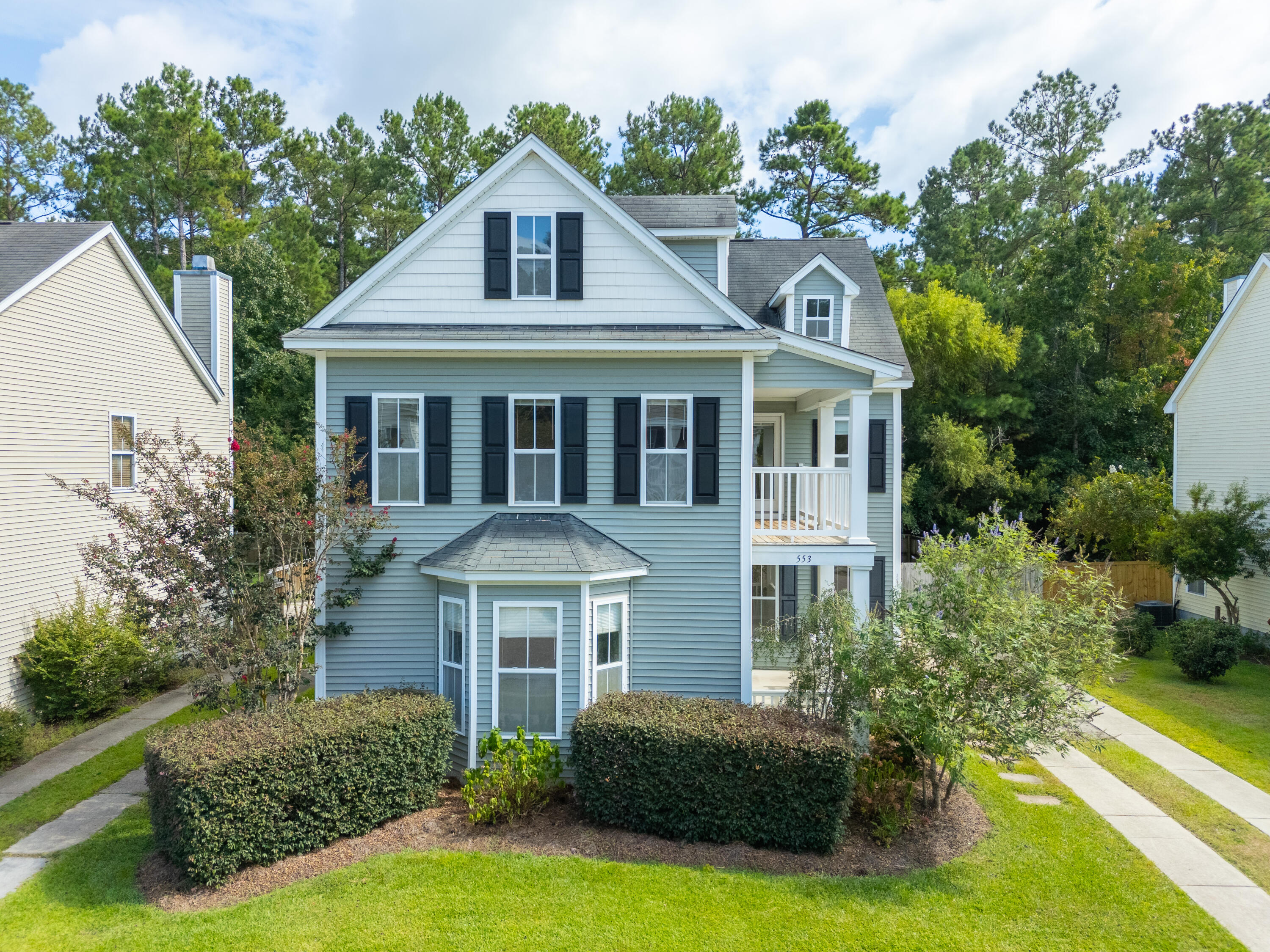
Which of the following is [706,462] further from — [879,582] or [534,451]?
[879,582]

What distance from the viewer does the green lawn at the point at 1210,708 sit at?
10.8 meters

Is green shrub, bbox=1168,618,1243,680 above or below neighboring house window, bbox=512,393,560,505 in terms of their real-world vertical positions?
below

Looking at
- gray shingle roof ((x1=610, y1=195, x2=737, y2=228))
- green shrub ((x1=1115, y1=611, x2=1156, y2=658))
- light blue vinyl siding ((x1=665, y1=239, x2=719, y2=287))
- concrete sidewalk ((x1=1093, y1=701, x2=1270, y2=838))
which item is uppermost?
gray shingle roof ((x1=610, y1=195, x2=737, y2=228))

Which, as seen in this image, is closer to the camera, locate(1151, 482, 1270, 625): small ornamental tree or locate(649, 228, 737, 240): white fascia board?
locate(649, 228, 737, 240): white fascia board

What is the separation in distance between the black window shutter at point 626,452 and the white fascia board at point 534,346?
0.93 m

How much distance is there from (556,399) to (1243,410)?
17.4 metres

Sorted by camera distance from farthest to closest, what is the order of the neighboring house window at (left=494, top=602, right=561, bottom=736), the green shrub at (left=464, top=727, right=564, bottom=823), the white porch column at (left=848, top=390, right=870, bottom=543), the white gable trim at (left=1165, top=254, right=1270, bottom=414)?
the white gable trim at (left=1165, top=254, right=1270, bottom=414) < the white porch column at (left=848, top=390, right=870, bottom=543) < the neighboring house window at (left=494, top=602, right=561, bottom=736) < the green shrub at (left=464, top=727, right=564, bottom=823)

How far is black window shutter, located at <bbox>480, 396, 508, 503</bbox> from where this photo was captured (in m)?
10.6

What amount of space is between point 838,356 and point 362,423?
717cm

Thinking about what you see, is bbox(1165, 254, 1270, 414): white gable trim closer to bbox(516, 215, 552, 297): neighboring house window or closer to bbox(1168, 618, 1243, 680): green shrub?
bbox(1168, 618, 1243, 680): green shrub

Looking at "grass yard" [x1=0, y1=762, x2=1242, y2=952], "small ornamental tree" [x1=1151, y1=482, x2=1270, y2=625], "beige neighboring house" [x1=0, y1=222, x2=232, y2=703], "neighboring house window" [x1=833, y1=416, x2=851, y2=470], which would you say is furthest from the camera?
"small ornamental tree" [x1=1151, y1=482, x2=1270, y2=625]

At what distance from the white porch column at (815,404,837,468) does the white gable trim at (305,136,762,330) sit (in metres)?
4.27

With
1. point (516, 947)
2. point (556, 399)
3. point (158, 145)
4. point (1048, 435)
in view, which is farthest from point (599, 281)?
point (158, 145)

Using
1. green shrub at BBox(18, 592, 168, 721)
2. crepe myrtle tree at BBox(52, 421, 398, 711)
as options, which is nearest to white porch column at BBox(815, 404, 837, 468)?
crepe myrtle tree at BBox(52, 421, 398, 711)
